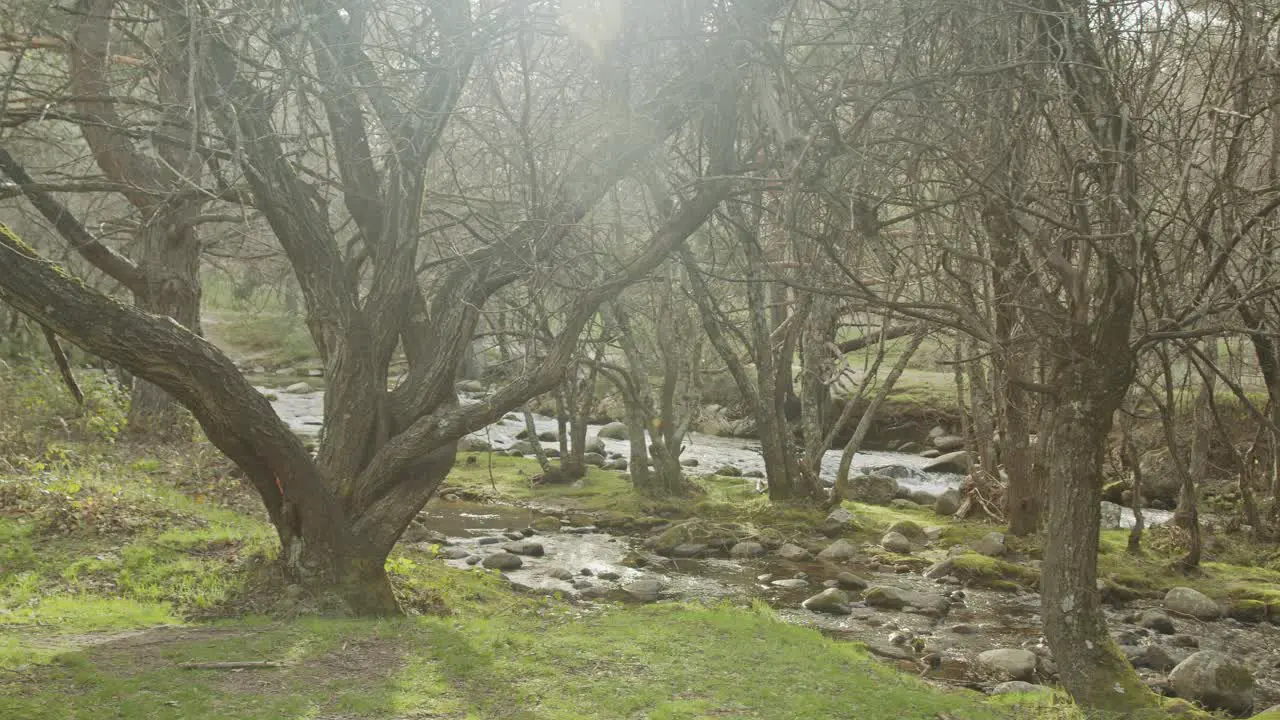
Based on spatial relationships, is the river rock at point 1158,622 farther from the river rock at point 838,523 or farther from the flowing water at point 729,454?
the flowing water at point 729,454

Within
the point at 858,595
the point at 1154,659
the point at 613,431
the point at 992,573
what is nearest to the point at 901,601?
the point at 858,595

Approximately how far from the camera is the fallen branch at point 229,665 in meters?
5.64

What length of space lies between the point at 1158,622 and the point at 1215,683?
2315 mm

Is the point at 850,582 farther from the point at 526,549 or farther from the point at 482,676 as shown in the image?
the point at 482,676

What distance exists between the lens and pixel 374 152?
941 cm

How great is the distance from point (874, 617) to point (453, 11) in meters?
6.59

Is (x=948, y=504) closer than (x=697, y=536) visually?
No

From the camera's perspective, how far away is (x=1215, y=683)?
745cm

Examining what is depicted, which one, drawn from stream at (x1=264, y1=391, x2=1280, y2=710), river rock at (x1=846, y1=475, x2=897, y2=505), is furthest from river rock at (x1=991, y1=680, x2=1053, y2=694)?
river rock at (x1=846, y1=475, x2=897, y2=505)

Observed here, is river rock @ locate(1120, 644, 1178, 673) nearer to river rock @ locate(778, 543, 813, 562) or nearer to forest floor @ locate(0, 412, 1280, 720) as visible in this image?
forest floor @ locate(0, 412, 1280, 720)

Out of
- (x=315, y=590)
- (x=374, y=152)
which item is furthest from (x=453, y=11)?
(x=315, y=590)

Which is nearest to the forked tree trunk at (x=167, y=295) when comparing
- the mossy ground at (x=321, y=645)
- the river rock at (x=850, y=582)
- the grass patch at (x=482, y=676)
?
the mossy ground at (x=321, y=645)

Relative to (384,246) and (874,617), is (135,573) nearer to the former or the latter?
(384,246)

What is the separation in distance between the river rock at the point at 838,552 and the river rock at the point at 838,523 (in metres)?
0.99
